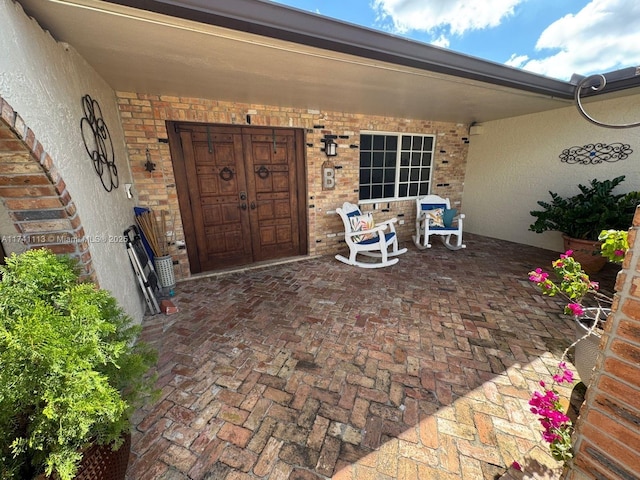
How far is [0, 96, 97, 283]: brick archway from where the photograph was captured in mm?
1180

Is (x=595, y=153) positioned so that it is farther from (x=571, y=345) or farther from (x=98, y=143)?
(x=98, y=143)

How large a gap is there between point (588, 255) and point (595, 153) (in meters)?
1.65

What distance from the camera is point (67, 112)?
1634 mm

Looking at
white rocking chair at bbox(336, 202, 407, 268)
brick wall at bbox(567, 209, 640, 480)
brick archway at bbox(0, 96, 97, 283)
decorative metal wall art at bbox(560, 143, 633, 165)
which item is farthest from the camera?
white rocking chair at bbox(336, 202, 407, 268)

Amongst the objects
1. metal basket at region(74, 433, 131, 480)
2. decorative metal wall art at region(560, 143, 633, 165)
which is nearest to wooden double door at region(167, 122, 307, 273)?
metal basket at region(74, 433, 131, 480)

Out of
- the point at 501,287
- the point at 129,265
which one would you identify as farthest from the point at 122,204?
the point at 501,287

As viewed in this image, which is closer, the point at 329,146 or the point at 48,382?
the point at 48,382

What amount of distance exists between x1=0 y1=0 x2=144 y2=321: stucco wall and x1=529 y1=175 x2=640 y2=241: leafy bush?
5494 mm

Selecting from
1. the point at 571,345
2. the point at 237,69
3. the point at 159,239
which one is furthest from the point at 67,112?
the point at 571,345

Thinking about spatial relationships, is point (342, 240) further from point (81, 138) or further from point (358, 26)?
point (81, 138)

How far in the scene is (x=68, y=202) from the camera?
4.69 feet

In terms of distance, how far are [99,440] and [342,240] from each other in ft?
12.8

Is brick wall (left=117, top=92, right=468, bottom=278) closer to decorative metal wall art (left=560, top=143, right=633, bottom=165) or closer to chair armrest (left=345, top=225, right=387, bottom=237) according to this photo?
chair armrest (left=345, top=225, right=387, bottom=237)

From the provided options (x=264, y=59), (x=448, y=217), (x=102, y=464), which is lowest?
(x=102, y=464)
